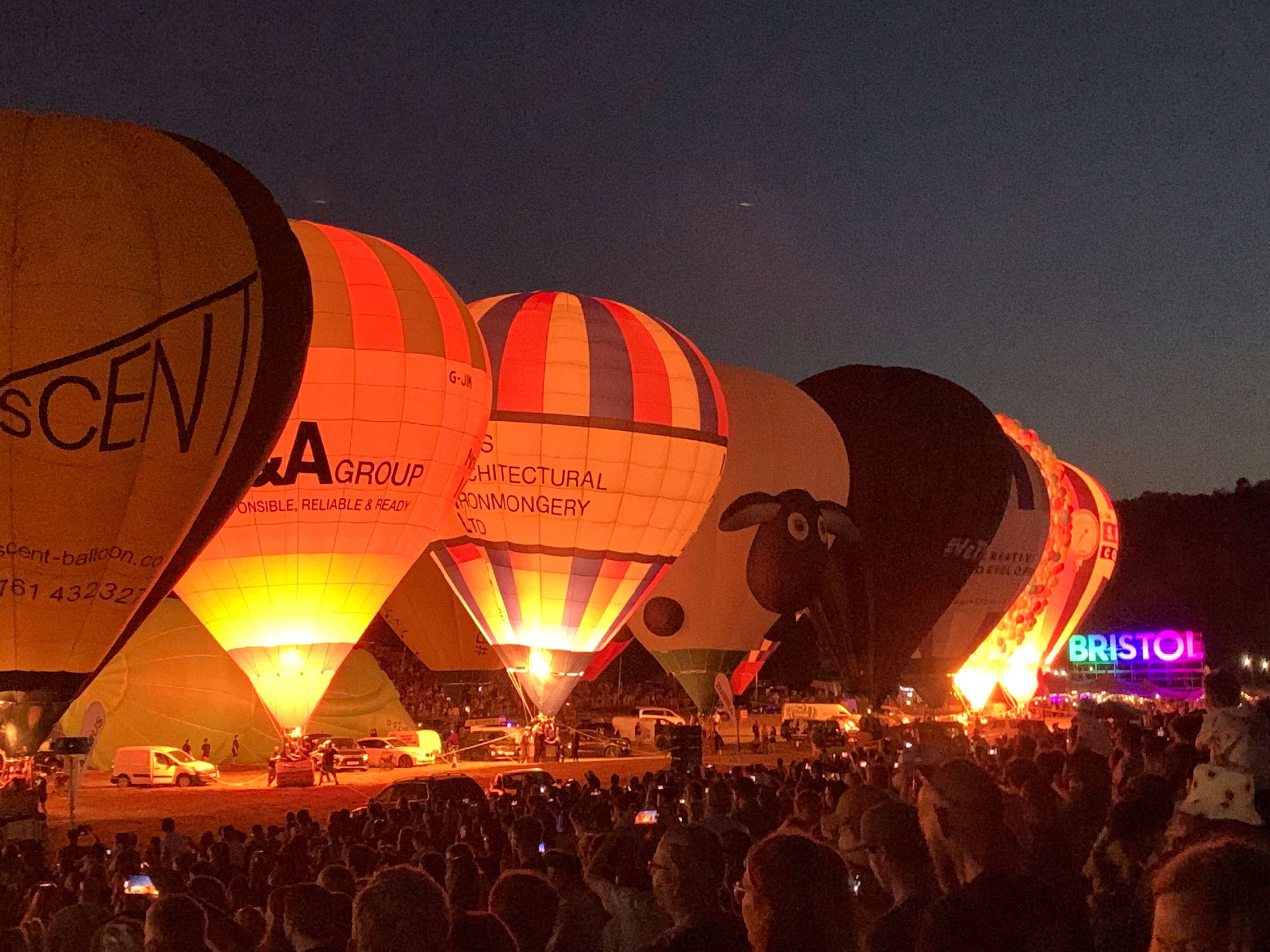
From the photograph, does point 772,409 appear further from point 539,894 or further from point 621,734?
point 539,894

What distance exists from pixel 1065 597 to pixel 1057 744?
74.5 ft

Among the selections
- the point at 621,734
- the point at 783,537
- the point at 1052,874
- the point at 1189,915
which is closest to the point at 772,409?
the point at 783,537

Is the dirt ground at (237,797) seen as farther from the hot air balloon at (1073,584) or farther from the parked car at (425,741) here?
the hot air balloon at (1073,584)

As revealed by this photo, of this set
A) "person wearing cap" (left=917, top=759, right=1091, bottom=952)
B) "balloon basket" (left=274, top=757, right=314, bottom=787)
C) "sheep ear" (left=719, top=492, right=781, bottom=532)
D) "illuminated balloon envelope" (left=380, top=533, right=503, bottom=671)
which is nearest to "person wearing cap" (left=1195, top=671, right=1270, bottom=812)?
"person wearing cap" (left=917, top=759, right=1091, bottom=952)

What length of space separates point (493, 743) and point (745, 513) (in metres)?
5.32

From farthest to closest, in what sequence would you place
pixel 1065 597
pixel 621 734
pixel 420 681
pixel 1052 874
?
pixel 420 681, pixel 1065 597, pixel 621 734, pixel 1052 874

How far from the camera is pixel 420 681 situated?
135 feet

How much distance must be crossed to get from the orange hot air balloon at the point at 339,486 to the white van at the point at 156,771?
351 centimetres

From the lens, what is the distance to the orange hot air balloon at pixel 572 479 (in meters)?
18.7

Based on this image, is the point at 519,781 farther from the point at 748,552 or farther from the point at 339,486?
the point at 748,552

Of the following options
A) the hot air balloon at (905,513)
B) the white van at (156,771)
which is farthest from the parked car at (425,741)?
the hot air balloon at (905,513)

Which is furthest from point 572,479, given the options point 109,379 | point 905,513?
point 109,379

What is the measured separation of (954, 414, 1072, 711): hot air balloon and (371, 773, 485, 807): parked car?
18.1 metres

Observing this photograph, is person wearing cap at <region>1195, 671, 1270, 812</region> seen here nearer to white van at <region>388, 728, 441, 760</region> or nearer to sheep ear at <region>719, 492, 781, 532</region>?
sheep ear at <region>719, 492, 781, 532</region>
